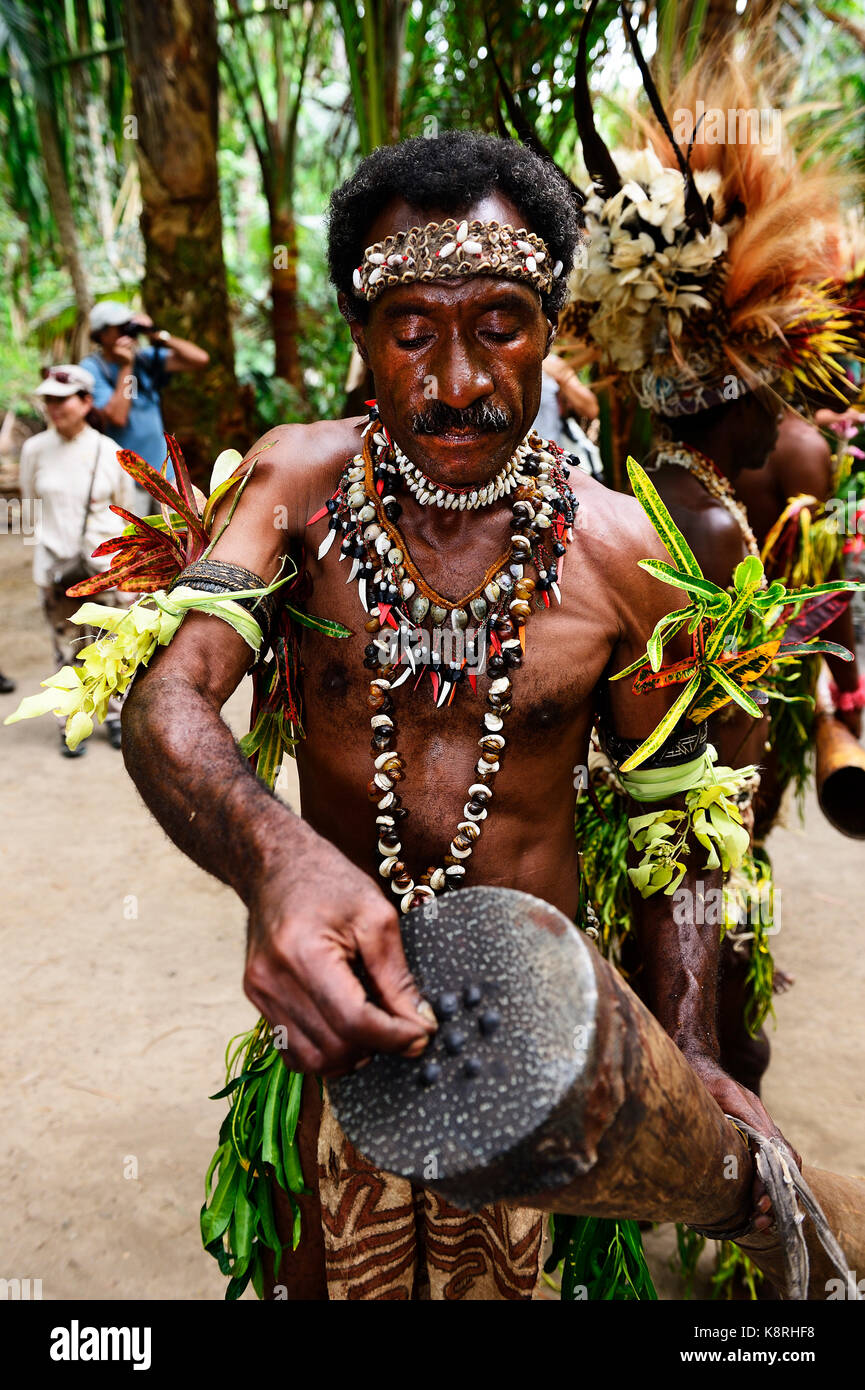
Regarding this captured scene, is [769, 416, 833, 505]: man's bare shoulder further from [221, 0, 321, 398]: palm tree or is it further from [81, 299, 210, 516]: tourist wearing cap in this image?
[221, 0, 321, 398]: palm tree

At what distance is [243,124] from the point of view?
31.7 ft

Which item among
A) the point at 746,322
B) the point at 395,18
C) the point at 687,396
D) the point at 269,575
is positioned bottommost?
the point at 269,575

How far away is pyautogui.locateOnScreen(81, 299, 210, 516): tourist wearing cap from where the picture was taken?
563 centimetres

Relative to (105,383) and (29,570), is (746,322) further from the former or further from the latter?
(29,570)

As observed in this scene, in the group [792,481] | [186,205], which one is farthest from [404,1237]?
[186,205]

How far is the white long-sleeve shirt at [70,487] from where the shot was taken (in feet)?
18.1

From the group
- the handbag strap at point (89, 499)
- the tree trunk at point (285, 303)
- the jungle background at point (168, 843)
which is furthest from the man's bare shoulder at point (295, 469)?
the tree trunk at point (285, 303)

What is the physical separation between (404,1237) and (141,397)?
504 centimetres

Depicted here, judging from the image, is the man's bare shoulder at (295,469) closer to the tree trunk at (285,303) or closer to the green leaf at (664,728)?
the green leaf at (664,728)

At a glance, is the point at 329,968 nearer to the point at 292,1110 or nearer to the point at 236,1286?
the point at 292,1110

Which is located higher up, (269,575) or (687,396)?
(687,396)

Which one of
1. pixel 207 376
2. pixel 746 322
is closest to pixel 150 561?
pixel 746 322

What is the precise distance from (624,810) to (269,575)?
1374mm
